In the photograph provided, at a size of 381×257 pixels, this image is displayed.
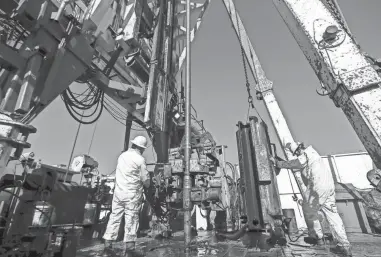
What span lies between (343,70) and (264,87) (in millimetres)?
5063

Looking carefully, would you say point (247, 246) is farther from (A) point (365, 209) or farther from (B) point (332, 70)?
(A) point (365, 209)

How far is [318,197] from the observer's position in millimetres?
3955

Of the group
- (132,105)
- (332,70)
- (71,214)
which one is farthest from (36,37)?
(71,214)

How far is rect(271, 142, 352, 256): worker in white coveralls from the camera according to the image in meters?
3.44

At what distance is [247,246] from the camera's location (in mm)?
3881

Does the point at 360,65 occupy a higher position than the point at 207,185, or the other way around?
the point at 360,65

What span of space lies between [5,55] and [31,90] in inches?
25.1

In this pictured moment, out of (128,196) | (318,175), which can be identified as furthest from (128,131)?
(318,175)

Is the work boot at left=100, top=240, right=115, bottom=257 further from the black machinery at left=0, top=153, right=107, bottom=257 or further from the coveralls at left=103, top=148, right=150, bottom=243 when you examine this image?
the black machinery at left=0, top=153, right=107, bottom=257

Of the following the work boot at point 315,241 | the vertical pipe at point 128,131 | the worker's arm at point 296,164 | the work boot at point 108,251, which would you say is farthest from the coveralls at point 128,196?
the vertical pipe at point 128,131

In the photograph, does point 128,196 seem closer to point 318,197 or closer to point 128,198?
point 128,198

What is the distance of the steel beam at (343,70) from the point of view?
1933mm

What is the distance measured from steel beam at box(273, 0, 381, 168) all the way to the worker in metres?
3.51

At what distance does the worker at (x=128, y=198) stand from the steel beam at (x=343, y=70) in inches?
138
